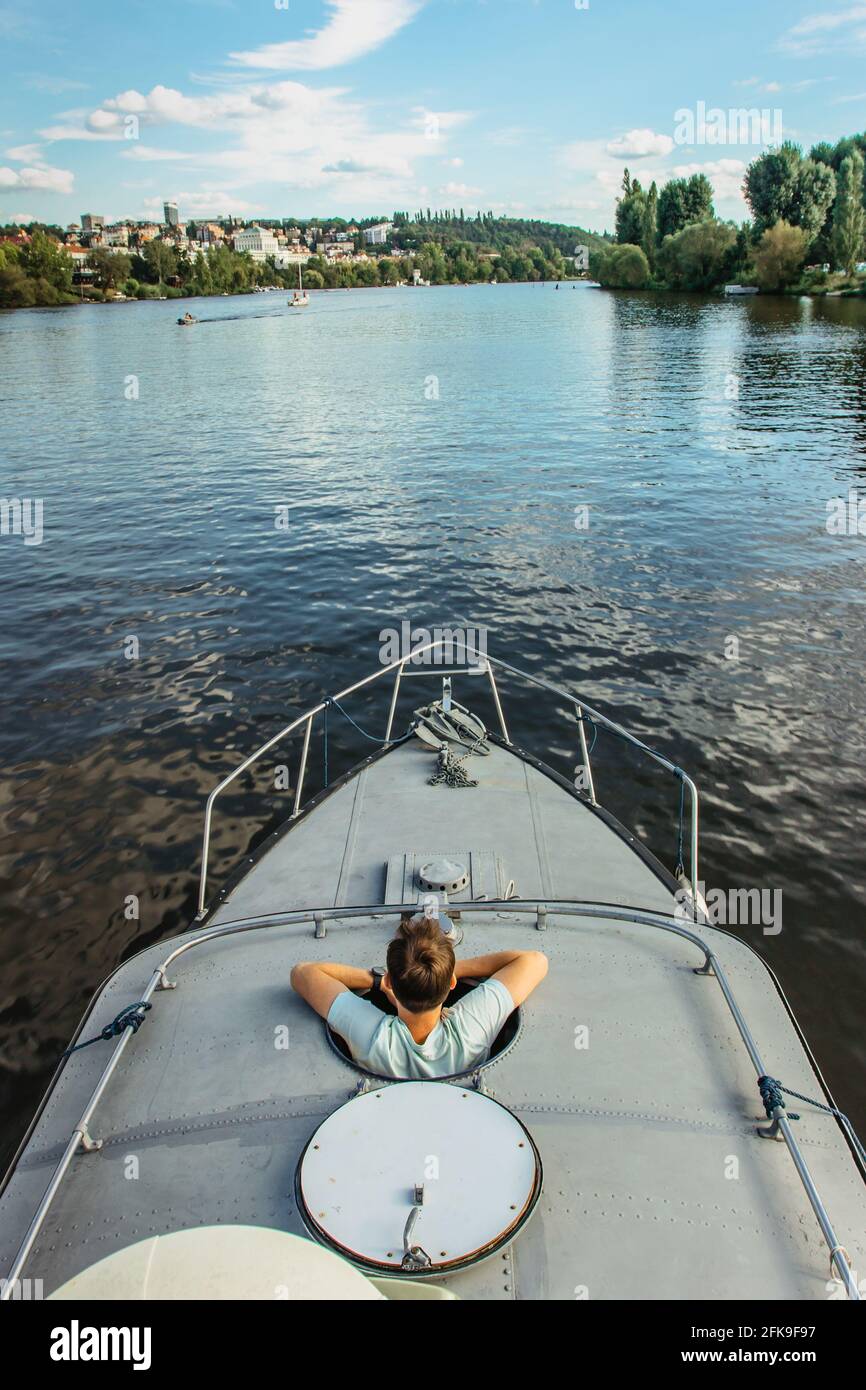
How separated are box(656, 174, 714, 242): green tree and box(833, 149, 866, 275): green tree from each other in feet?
96.7

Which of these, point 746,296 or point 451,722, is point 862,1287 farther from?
point 746,296

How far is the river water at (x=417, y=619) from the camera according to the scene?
34.1ft

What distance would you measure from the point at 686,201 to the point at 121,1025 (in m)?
144

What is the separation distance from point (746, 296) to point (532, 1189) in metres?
121

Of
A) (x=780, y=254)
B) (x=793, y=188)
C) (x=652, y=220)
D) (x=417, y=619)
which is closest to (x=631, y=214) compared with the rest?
(x=652, y=220)

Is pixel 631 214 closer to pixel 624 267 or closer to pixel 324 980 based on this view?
pixel 624 267

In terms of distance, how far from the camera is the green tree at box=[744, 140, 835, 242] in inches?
3816

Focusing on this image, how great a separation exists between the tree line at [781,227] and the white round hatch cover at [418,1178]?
111 m

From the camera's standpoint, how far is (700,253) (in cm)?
11038
